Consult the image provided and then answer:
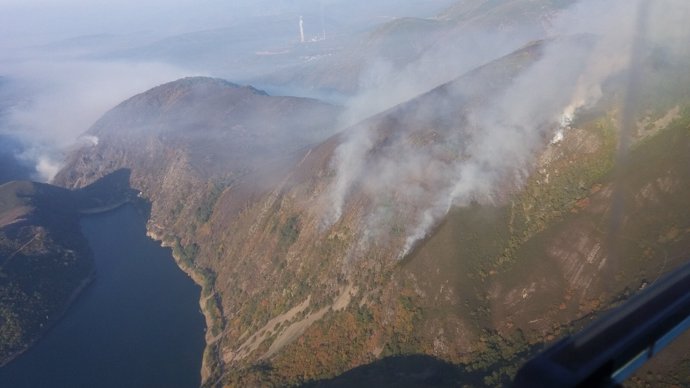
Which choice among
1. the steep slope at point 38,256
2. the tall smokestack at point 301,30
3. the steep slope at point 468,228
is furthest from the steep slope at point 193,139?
the tall smokestack at point 301,30

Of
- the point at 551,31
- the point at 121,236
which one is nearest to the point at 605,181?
the point at 121,236

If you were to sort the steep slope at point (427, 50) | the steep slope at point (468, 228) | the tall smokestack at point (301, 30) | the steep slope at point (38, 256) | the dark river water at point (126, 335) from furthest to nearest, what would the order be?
the tall smokestack at point (301, 30) → the steep slope at point (427, 50) → the steep slope at point (38, 256) → the dark river water at point (126, 335) → the steep slope at point (468, 228)

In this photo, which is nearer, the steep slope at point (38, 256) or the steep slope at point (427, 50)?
the steep slope at point (38, 256)

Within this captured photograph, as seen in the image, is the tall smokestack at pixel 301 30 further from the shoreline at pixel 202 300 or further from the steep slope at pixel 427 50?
the shoreline at pixel 202 300

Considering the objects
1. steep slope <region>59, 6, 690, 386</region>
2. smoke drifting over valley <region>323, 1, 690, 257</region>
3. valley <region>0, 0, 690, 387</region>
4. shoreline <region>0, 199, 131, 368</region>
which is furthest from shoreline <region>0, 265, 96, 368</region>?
smoke drifting over valley <region>323, 1, 690, 257</region>

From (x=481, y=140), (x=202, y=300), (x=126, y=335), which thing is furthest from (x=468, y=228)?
(x=126, y=335)

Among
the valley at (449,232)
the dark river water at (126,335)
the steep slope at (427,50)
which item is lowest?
the steep slope at (427,50)

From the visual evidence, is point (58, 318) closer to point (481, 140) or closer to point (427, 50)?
point (481, 140)
